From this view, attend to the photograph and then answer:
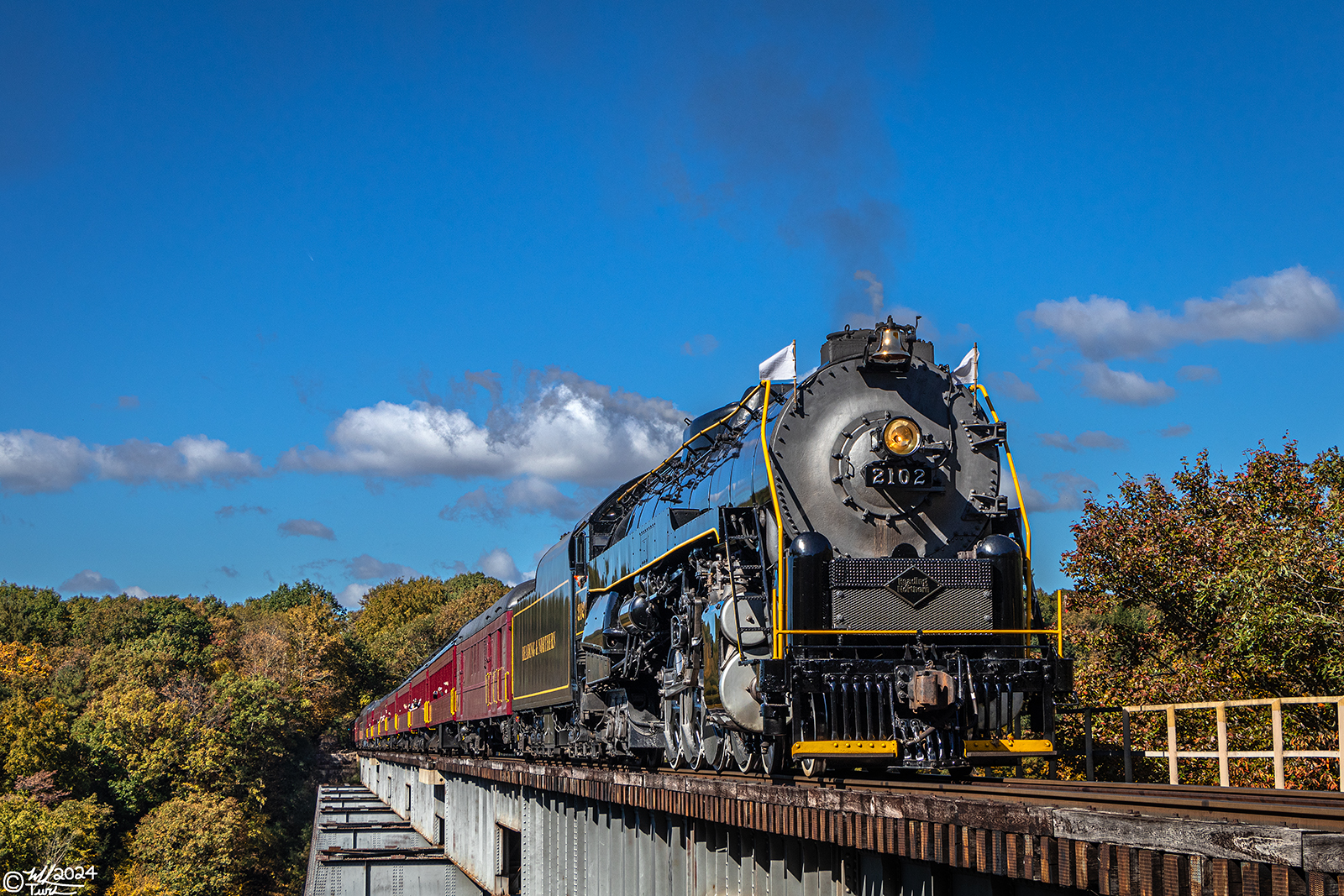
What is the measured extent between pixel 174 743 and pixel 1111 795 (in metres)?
56.3

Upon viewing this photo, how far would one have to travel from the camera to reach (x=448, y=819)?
31.3m

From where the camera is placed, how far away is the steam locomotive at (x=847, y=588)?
32.9 ft

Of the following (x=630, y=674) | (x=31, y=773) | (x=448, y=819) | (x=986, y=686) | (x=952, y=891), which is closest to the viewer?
(x=952, y=891)

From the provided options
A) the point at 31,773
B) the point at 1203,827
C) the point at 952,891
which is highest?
the point at 1203,827

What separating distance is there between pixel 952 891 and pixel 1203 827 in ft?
8.10

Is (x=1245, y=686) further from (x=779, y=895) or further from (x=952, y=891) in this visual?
(x=952, y=891)

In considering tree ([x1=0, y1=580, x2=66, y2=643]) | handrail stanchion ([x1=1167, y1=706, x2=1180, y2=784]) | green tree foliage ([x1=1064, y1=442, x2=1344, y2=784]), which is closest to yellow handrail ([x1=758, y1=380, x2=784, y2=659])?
handrail stanchion ([x1=1167, y1=706, x2=1180, y2=784])

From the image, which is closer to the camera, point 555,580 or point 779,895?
point 779,895

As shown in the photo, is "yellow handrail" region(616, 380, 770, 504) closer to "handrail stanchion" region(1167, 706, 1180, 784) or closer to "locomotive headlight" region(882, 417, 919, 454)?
"locomotive headlight" region(882, 417, 919, 454)

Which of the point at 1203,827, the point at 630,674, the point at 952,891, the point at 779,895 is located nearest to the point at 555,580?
the point at 630,674

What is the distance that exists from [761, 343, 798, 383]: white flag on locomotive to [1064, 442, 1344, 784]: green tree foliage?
921cm

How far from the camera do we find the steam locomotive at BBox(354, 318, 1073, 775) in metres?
10.0

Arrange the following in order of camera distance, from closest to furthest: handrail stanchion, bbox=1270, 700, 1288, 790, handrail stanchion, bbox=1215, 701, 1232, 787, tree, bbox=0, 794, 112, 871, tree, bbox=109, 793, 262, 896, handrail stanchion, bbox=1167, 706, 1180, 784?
handrail stanchion, bbox=1270, 700, 1288, 790 → handrail stanchion, bbox=1215, 701, 1232, 787 → handrail stanchion, bbox=1167, 706, 1180, 784 → tree, bbox=0, 794, 112, 871 → tree, bbox=109, 793, 262, 896

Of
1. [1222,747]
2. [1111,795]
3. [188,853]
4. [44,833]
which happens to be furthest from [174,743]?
[1111,795]
